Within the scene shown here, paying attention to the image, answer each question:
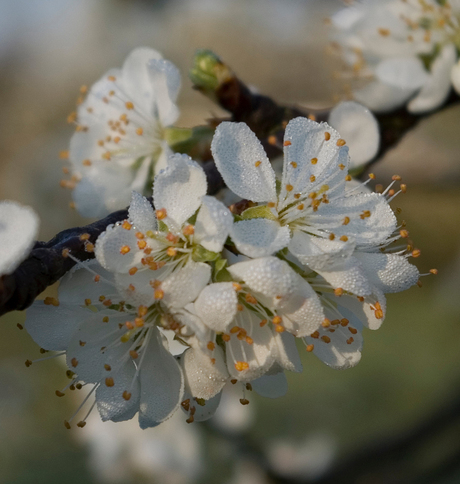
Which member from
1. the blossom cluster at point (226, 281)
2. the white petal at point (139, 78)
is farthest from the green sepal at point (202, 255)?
the white petal at point (139, 78)

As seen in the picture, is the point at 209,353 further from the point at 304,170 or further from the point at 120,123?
the point at 120,123

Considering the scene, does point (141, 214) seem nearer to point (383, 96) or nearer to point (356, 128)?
point (356, 128)

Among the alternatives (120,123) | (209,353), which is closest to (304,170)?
(209,353)

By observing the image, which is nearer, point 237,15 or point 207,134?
point 207,134

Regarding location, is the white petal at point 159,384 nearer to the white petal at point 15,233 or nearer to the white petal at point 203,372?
the white petal at point 203,372

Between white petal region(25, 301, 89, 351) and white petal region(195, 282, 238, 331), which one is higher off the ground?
white petal region(195, 282, 238, 331)

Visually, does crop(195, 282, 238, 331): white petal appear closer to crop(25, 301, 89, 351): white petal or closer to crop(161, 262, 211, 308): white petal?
crop(161, 262, 211, 308): white petal

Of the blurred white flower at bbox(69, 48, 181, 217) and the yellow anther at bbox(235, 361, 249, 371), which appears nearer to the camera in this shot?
the yellow anther at bbox(235, 361, 249, 371)

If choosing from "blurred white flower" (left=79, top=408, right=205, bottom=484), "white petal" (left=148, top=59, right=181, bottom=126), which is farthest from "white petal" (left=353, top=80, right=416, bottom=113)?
"blurred white flower" (left=79, top=408, right=205, bottom=484)
